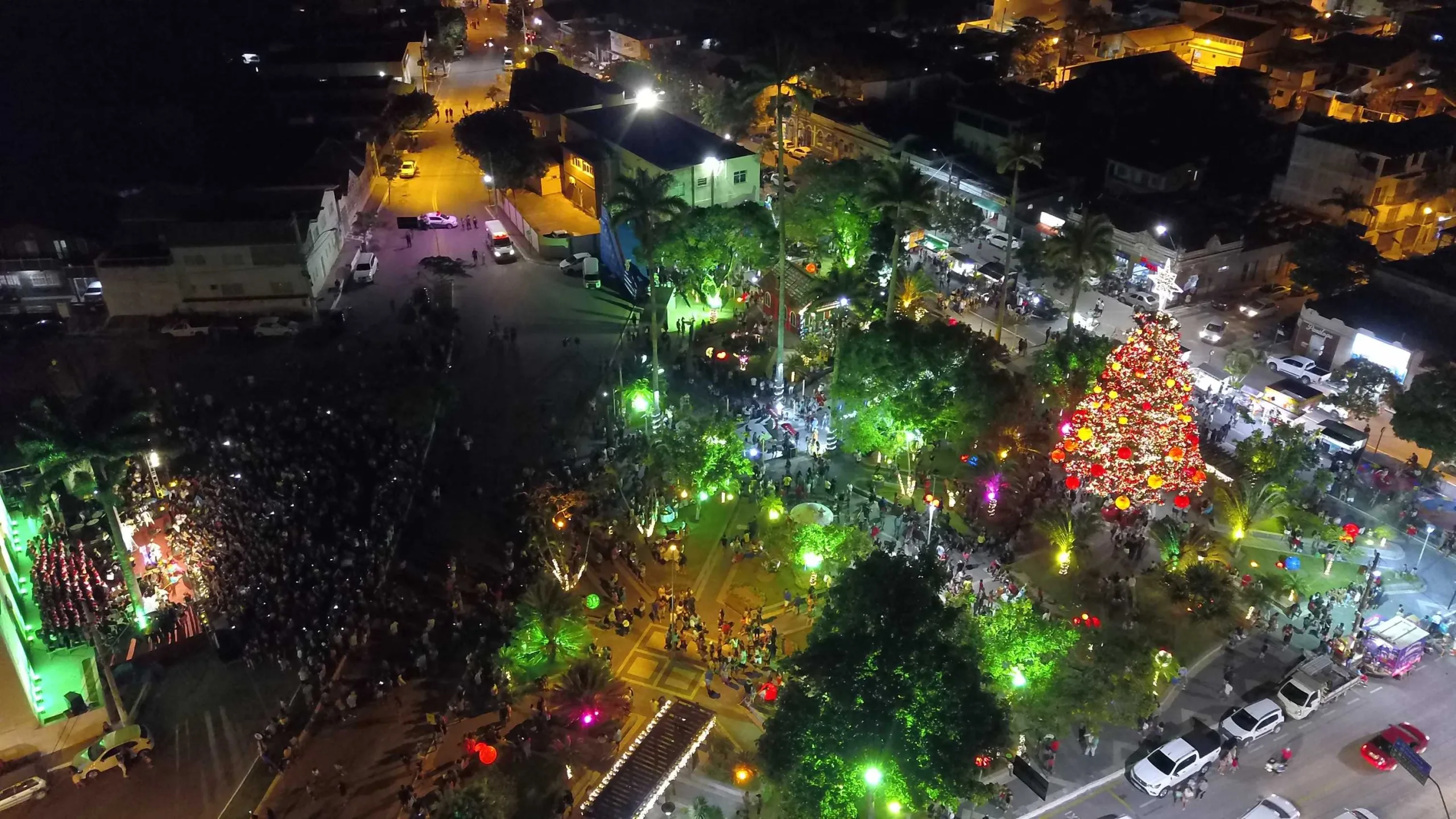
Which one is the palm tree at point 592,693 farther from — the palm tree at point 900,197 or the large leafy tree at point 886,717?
the palm tree at point 900,197

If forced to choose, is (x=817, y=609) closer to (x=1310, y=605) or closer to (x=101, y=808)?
(x=1310, y=605)

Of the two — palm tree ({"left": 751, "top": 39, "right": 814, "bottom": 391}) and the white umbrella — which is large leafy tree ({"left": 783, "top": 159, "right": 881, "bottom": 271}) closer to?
palm tree ({"left": 751, "top": 39, "right": 814, "bottom": 391})

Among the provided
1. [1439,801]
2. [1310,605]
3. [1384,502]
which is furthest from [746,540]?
[1384,502]

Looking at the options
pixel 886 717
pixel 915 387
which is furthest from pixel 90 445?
pixel 915 387

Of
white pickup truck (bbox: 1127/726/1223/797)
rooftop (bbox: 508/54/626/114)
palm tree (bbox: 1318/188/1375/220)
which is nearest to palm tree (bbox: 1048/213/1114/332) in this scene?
palm tree (bbox: 1318/188/1375/220)

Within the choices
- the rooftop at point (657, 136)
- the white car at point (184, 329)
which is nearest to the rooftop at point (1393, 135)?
the rooftop at point (657, 136)

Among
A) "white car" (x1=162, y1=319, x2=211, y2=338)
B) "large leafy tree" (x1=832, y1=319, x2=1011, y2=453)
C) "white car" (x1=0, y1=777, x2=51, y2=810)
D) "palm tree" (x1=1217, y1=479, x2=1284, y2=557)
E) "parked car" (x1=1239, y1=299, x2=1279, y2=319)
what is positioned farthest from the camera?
"parked car" (x1=1239, y1=299, x2=1279, y2=319)

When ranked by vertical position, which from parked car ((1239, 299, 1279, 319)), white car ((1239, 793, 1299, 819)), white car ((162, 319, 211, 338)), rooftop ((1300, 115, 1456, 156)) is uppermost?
rooftop ((1300, 115, 1456, 156))
